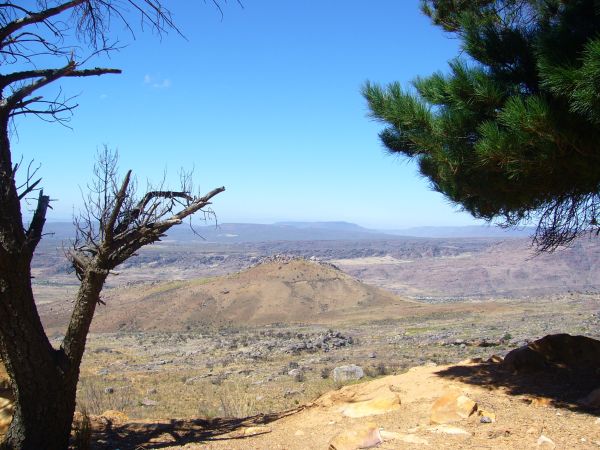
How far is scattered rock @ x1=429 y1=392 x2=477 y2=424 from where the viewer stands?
18.2ft

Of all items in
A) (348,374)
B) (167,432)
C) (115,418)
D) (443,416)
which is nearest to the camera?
(443,416)

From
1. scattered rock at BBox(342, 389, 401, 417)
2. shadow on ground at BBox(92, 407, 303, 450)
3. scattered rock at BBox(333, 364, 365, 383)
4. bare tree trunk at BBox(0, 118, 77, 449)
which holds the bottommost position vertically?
scattered rock at BBox(333, 364, 365, 383)

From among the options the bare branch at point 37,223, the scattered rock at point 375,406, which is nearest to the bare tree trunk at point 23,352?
the bare branch at point 37,223

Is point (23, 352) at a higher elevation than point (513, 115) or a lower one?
A: lower

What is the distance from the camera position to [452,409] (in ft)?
18.6

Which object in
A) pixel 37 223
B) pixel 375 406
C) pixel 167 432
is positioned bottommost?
pixel 167 432

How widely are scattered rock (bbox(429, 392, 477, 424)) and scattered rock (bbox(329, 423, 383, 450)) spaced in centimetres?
82

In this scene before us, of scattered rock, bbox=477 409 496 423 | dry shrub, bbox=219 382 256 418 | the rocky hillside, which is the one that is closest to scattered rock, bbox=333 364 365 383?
dry shrub, bbox=219 382 256 418

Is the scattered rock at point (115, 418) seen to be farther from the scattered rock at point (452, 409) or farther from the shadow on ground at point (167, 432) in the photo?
the scattered rock at point (452, 409)

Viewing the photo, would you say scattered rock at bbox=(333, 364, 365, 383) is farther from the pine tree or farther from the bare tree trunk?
the bare tree trunk

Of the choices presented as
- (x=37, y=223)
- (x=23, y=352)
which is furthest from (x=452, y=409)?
(x=37, y=223)

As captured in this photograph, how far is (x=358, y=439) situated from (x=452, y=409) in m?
1.25

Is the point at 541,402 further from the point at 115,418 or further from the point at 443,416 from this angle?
the point at 115,418

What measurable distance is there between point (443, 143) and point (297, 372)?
42.0 ft
